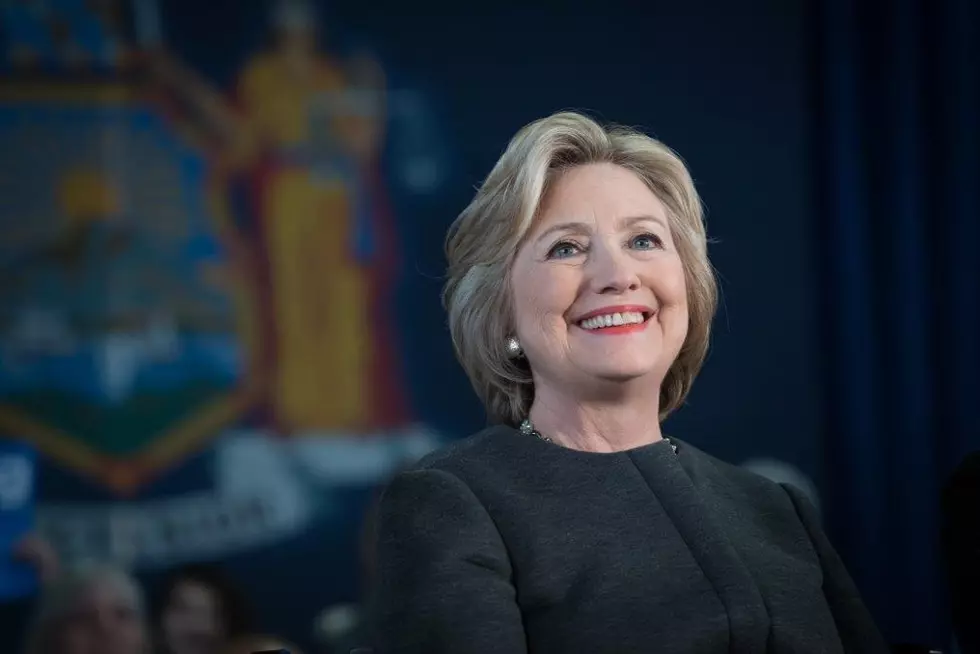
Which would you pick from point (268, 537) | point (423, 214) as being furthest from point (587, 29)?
point (268, 537)

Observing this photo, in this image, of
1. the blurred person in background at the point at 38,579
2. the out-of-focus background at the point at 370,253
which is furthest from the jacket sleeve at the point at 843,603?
the blurred person in background at the point at 38,579

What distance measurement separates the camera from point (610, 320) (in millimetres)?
1585

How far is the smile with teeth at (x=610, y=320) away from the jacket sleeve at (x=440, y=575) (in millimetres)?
276

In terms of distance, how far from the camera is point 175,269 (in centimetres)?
396

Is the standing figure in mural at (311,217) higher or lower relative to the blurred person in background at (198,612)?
higher

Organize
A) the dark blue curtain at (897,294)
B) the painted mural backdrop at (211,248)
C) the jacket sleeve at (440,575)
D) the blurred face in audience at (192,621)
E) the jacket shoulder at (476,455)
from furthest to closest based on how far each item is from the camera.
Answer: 1. the painted mural backdrop at (211,248)
2. the dark blue curtain at (897,294)
3. the blurred face in audience at (192,621)
4. the jacket shoulder at (476,455)
5. the jacket sleeve at (440,575)

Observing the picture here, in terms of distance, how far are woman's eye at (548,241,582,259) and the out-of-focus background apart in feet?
7.11

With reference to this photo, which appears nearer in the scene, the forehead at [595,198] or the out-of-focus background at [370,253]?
the forehead at [595,198]

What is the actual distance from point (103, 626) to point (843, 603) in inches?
101

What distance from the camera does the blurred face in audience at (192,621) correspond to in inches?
142

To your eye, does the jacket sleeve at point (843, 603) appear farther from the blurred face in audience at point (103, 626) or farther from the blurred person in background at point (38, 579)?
the blurred person in background at point (38, 579)

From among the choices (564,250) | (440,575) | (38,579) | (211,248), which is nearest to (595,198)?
(564,250)

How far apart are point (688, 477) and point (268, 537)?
242 cm

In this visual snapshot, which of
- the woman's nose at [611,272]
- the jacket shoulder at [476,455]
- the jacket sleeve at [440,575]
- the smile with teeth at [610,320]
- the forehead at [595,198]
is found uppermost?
the forehead at [595,198]
